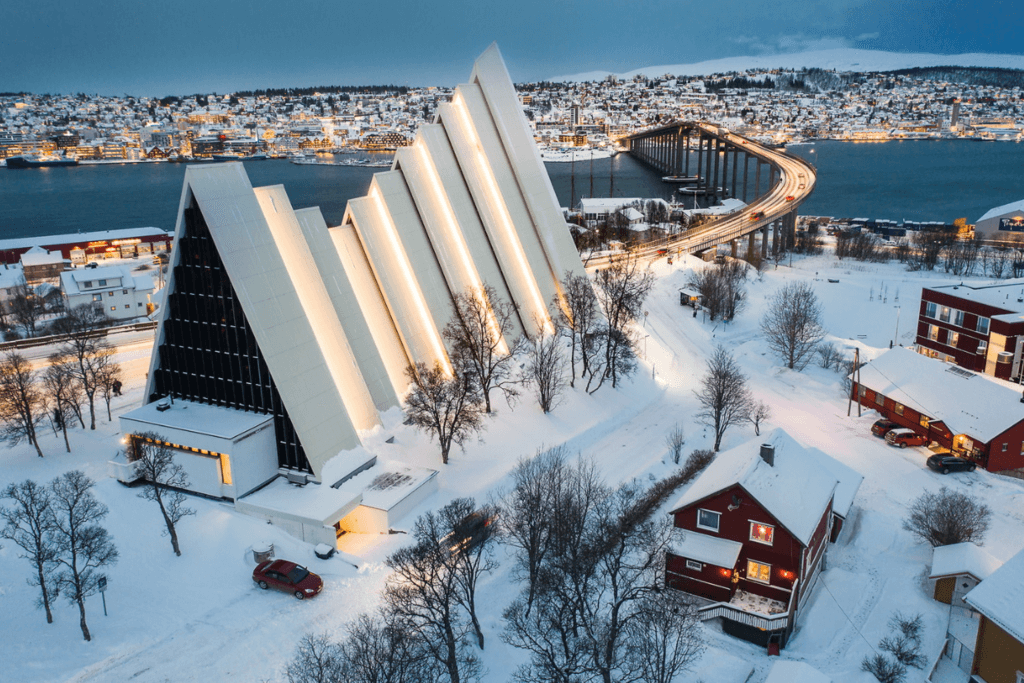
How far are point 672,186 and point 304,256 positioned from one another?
127 meters

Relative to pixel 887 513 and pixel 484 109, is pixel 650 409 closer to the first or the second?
pixel 887 513

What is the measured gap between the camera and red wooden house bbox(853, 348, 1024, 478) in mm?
30297

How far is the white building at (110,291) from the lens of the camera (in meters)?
53.3

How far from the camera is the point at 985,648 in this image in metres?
17.0

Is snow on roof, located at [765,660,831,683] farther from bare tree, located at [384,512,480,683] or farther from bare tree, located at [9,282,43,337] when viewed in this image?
bare tree, located at [9,282,43,337]

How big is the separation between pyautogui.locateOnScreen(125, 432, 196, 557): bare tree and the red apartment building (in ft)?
128

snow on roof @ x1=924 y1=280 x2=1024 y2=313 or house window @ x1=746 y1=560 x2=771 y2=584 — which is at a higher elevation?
snow on roof @ x1=924 y1=280 x2=1024 y2=313

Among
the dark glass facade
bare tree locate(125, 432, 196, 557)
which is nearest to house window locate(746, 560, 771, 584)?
the dark glass facade

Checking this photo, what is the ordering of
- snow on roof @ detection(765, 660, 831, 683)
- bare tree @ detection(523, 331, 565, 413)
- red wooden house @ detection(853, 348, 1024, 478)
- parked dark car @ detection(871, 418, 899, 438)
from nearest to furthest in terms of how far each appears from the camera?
snow on roof @ detection(765, 660, 831, 683) → red wooden house @ detection(853, 348, 1024, 478) → bare tree @ detection(523, 331, 565, 413) → parked dark car @ detection(871, 418, 899, 438)

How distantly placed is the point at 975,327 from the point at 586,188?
104258 millimetres

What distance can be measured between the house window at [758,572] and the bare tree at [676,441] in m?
8.49

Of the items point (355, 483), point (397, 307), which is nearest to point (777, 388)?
point (397, 307)

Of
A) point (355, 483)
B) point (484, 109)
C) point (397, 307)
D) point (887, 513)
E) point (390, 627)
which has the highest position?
point (484, 109)

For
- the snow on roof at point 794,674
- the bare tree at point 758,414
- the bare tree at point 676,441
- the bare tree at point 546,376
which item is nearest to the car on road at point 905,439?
the bare tree at point 758,414
